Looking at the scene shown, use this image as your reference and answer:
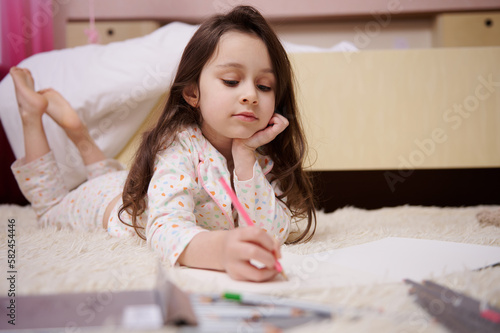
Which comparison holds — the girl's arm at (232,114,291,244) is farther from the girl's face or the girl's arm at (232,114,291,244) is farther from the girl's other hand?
the girl's other hand

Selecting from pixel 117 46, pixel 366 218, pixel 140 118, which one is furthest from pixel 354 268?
pixel 117 46

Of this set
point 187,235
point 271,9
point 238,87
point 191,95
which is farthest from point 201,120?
point 271,9

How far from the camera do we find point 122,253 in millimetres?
729

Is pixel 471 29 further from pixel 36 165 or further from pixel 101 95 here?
pixel 36 165

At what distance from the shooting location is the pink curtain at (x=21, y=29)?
1953 millimetres

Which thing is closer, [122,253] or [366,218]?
[122,253]

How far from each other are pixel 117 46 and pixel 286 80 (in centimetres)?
88

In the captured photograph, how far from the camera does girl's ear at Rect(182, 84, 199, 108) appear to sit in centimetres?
91

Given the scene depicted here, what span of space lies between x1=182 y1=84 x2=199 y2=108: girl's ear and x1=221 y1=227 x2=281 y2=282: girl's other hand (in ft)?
1.35

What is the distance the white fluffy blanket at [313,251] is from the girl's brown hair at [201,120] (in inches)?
3.7

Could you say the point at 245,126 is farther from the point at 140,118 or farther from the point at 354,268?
the point at 140,118

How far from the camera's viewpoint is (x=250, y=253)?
0.54m

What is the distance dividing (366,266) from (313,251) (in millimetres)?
148

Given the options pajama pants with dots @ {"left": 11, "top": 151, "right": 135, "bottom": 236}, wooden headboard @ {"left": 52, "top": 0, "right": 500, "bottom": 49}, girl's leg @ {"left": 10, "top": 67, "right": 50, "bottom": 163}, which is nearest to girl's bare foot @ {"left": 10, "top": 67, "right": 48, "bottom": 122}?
girl's leg @ {"left": 10, "top": 67, "right": 50, "bottom": 163}
